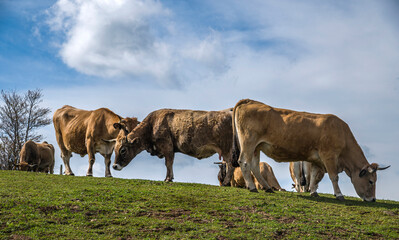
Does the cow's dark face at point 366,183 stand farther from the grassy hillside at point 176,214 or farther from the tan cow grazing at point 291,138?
the grassy hillside at point 176,214

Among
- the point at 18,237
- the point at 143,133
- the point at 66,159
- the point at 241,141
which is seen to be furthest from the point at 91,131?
the point at 18,237

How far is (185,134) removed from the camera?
17.7m

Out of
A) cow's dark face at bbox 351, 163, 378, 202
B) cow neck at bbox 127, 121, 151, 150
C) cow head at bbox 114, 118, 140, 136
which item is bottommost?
cow's dark face at bbox 351, 163, 378, 202

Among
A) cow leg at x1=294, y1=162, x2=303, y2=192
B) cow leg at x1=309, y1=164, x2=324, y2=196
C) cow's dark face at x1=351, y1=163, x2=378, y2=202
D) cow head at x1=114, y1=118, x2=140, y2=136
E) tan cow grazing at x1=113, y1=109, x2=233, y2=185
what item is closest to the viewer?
cow's dark face at x1=351, y1=163, x2=378, y2=202

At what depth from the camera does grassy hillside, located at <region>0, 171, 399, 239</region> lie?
36.0 feet

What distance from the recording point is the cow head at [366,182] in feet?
51.6

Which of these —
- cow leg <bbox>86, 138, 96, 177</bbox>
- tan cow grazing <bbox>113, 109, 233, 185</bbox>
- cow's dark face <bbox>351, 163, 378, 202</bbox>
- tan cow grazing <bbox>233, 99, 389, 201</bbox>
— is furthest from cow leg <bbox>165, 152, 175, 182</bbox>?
cow's dark face <bbox>351, 163, 378, 202</bbox>

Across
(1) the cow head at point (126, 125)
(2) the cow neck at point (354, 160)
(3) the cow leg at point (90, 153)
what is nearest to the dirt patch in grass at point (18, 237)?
(1) the cow head at point (126, 125)

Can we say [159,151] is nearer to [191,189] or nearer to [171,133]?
[171,133]

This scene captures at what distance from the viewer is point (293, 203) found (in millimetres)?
13820

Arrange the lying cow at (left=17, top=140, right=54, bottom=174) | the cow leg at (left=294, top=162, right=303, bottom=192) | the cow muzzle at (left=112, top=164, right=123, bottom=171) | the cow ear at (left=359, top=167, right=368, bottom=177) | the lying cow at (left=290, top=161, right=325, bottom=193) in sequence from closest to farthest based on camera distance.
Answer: the cow ear at (left=359, top=167, right=368, bottom=177) → the cow muzzle at (left=112, top=164, right=123, bottom=171) → the lying cow at (left=290, top=161, right=325, bottom=193) → the cow leg at (left=294, top=162, right=303, bottom=192) → the lying cow at (left=17, top=140, right=54, bottom=174)

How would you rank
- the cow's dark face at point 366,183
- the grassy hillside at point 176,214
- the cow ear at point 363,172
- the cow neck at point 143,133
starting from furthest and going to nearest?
1. the cow neck at point 143,133
2. the cow's dark face at point 366,183
3. the cow ear at point 363,172
4. the grassy hillside at point 176,214

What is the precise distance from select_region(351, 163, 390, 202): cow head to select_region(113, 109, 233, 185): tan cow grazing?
179 inches

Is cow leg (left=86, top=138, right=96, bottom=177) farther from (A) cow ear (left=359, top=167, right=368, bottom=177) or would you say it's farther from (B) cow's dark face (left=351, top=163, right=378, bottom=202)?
(A) cow ear (left=359, top=167, right=368, bottom=177)
